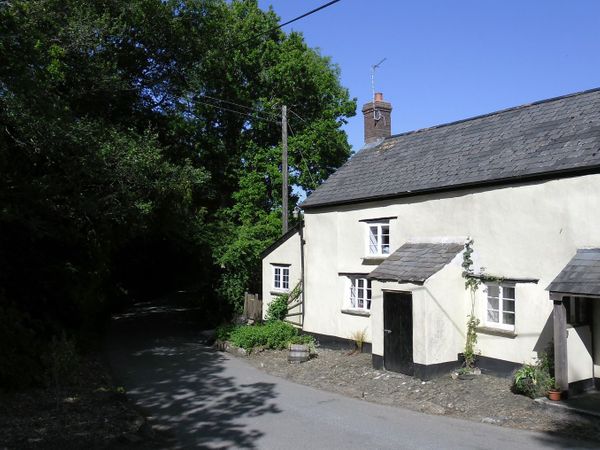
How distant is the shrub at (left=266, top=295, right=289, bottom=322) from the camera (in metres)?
19.8

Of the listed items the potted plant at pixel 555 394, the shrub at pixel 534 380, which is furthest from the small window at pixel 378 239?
the potted plant at pixel 555 394

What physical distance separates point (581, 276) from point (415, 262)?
14.0 feet

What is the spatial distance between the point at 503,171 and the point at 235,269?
13.5m

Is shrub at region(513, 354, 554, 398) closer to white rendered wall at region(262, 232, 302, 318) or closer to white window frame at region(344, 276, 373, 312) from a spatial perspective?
white window frame at region(344, 276, 373, 312)

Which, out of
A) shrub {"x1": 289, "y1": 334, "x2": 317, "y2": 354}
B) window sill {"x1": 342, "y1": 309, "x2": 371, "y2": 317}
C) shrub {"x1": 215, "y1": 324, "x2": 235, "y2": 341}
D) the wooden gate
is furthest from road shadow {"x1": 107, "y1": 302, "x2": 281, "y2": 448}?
window sill {"x1": 342, "y1": 309, "x2": 371, "y2": 317}

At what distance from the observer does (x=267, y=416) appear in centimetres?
1000

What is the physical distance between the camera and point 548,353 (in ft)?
36.0

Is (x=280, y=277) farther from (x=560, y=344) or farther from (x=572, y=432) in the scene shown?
(x=572, y=432)

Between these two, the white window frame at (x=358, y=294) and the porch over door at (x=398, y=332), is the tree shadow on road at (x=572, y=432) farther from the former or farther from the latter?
the white window frame at (x=358, y=294)

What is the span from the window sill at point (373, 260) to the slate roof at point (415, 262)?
1018mm

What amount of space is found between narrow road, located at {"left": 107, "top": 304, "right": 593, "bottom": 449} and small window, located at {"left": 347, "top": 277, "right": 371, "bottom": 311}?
405 cm

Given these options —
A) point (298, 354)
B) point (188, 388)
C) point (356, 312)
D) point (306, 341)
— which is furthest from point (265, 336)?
point (188, 388)

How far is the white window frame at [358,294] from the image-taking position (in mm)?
16547

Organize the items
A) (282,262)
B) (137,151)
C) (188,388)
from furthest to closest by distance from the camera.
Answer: (282,262)
(137,151)
(188,388)
